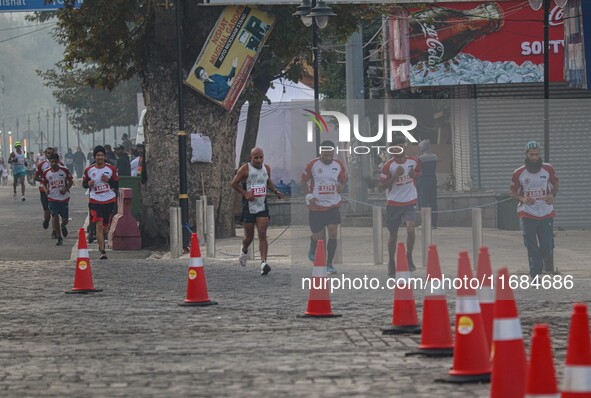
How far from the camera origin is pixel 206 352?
10688mm

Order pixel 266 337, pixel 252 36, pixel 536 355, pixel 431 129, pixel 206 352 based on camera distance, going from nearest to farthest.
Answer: pixel 536 355, pixel 206 352, pixel 266 337, pixel 431 129, pixel 252 36

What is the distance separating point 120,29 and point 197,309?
1252cm

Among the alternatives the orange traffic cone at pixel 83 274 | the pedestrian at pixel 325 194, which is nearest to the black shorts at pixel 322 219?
the pedestrian at pixel 325 194

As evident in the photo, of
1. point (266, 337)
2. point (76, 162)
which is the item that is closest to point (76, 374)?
point (266, 337)

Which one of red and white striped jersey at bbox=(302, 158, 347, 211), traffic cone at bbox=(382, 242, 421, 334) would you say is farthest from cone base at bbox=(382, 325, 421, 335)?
red and white striped jersey at bbox=(302, 158, 347, 211)

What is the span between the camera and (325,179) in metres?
17.2

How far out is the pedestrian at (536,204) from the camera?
1700cm

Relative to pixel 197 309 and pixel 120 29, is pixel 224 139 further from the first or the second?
pixel 197 309

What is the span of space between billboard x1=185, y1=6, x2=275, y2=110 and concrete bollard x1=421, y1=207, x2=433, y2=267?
9091 mm

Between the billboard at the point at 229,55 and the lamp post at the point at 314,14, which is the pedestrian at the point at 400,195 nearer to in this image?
the lamp post at the point at 314,14

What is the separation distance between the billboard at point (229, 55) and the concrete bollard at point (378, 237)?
8.31 metres

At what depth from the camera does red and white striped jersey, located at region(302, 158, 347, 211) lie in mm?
17031

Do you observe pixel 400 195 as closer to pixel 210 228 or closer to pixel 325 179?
pixel 325 179

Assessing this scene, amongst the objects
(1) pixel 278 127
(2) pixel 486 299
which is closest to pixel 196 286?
(2) pixel 486 299
